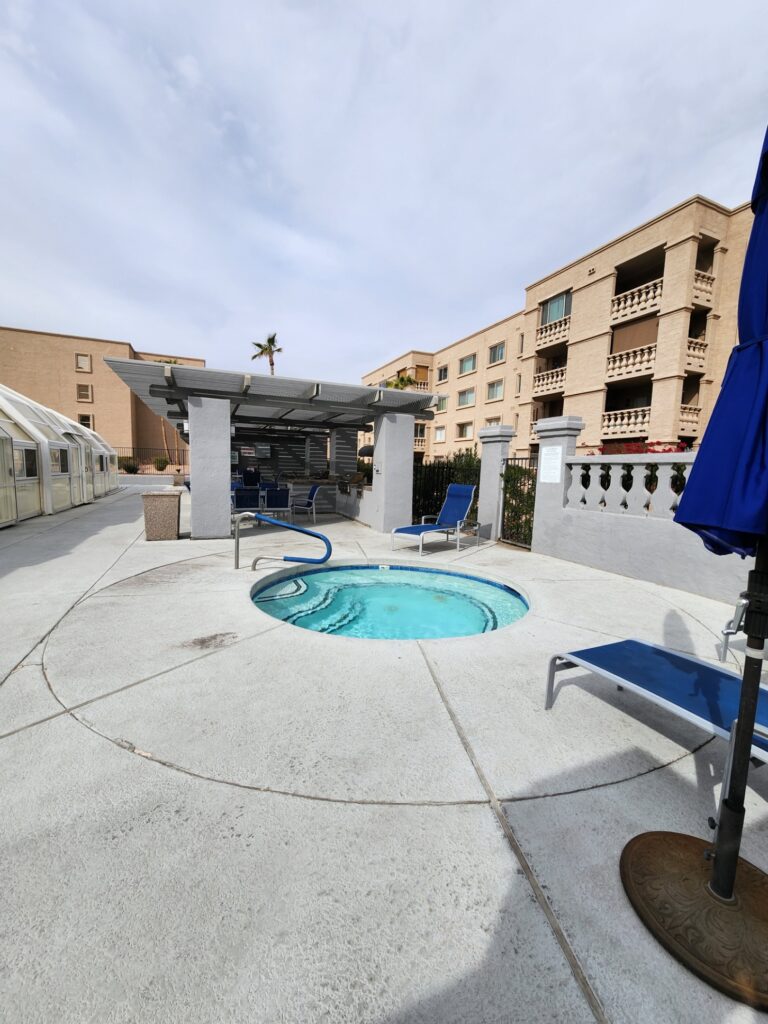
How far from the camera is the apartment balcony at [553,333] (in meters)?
23.0

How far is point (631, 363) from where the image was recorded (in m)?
19.7

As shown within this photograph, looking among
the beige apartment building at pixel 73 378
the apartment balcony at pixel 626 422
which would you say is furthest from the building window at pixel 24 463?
the beige apartment building at pixel 73 378

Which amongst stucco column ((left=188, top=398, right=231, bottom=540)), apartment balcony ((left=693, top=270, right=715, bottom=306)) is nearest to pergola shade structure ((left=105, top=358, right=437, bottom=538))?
stucco column ((left=188, top=398, right=231, bottom=540))

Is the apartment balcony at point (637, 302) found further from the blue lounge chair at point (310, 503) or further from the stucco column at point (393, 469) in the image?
the blue lounge chair at point (310, 503)

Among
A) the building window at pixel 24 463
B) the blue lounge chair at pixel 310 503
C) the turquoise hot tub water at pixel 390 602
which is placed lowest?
the turquoise hot tub water at pixel 390 602

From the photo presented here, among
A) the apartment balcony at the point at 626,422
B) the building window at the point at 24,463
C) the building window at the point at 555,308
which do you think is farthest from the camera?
the building window at the point at 555,308

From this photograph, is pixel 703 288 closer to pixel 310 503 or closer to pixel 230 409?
pixel 310 503

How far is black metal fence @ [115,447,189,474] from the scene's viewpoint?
1319 inches

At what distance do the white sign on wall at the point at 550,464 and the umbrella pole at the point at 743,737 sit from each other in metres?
6.63

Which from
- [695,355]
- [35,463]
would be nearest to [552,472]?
[35,463]

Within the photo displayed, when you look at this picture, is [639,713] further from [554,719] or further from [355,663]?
[355,663]

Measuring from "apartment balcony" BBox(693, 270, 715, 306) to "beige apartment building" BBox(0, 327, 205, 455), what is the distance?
134ft

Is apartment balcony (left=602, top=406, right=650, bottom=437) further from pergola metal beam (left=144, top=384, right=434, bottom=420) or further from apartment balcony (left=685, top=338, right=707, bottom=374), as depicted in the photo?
pergola metal beam (left=144, top=384, right=434, bottom=420)

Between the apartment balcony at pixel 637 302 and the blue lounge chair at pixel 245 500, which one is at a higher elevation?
the apartment balcony at pixel 637 302
